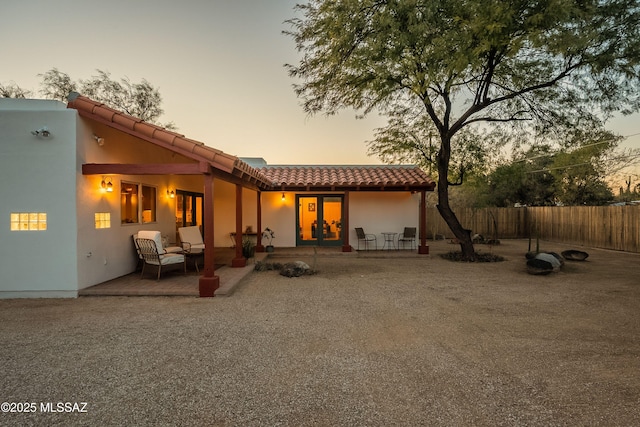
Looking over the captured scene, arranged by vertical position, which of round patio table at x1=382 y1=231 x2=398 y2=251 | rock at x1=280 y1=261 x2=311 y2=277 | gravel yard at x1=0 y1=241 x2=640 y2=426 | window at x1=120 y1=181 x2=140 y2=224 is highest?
window at x1=120 y1=181 x2=140 y2=224

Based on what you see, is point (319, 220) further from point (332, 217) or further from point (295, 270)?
point (295, 270)

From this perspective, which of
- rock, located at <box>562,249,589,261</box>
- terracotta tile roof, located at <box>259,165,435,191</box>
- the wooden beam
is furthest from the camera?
terracotta tile roof, located at <box>259,165,435,191</box>

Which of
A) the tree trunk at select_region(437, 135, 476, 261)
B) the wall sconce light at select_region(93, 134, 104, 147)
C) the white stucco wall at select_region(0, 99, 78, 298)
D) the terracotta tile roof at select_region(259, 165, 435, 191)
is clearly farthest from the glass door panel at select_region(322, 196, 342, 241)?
the white stucco wall at select_region(0, 99, 78, 298)

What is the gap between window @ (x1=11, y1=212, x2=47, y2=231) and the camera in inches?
220

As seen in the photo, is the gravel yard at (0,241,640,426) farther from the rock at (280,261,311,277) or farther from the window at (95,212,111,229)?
the rock at (280,261,311,277)

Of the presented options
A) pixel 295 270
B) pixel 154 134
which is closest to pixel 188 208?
pixel 295 270

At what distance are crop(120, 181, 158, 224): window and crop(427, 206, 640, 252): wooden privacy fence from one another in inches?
518

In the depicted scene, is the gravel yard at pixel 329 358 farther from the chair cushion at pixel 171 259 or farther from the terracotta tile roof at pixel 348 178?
the terracotta tile roof at pixel 348 178

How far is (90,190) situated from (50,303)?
2.02 m

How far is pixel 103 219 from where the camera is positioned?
20.9 feet

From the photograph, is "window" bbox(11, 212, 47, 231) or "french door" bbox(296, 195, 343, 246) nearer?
"window" bbox(11, 212, 47, 231)

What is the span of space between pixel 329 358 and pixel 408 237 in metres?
9.58

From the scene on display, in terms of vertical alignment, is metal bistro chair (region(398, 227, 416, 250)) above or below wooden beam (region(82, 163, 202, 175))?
below

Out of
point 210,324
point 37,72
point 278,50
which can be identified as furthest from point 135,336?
point 37,72
